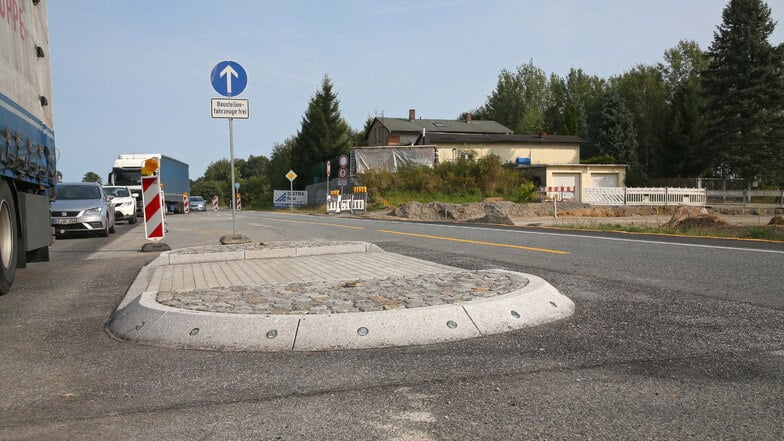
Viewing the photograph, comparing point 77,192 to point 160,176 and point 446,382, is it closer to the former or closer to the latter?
point 160,176

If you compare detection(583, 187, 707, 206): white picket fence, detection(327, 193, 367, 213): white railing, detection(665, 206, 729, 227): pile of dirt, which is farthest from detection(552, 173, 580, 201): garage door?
detection(665, 206, 729, 227): pile of dirt

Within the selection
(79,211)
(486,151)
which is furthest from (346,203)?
(486,151)

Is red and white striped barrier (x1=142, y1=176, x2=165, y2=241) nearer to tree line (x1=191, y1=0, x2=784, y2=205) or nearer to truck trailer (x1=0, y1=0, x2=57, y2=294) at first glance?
truck trailer (x1=0, y1=0, x2=57, y2=294)

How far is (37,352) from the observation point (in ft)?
14.2

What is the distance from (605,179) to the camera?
48781 mm

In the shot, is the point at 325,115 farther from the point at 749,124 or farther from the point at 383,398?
the point at 383,398

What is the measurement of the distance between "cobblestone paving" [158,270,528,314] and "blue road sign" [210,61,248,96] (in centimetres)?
655

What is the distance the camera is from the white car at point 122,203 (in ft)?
85.3

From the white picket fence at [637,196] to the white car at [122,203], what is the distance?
24939mm

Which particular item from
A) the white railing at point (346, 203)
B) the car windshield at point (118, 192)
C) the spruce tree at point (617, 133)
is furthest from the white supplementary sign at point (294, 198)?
the spruce tree at point (617, 133)

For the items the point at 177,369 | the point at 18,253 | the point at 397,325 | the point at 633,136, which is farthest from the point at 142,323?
the point at 633,136

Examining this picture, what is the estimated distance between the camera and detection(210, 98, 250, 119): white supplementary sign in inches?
456

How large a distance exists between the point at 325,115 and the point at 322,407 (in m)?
59.5

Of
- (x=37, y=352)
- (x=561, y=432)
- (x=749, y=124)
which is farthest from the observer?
(x=749, y=124)
